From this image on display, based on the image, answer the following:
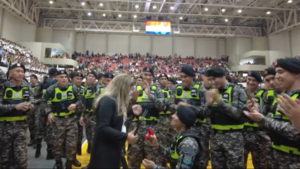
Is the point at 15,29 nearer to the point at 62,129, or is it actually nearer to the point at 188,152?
the point at 62,129

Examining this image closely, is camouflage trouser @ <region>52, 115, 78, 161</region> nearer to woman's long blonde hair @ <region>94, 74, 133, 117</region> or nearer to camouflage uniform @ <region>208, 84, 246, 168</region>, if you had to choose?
woman's long blonde hair @ <region>94, 74, 133, 117</region>

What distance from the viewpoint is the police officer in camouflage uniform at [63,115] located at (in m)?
3.96

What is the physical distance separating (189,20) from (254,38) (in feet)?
26.2

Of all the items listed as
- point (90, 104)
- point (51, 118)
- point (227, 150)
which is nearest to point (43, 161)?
point (90, 104)

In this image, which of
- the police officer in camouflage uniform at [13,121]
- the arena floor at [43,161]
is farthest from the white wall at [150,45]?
the police officer in camouflage uniform at [13,121]

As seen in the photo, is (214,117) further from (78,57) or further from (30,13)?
(78,57)

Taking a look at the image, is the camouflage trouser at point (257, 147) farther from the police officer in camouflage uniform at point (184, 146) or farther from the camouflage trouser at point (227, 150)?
the police officer in camouflage uniform at point (184, 146)

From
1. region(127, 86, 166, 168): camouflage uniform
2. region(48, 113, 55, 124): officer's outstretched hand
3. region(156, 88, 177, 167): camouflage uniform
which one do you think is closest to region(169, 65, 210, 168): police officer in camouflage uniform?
region(127, 86, 166, 168): camouflage uniform

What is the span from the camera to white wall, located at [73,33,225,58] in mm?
27609

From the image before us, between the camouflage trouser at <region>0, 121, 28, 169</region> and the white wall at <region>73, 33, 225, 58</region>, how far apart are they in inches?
991

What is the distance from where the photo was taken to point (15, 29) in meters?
20.8

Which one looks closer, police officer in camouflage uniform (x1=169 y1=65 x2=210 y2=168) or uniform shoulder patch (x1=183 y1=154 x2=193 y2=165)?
uniform shoulder patch (x1=183 y1=154 x2=193 y2=165)

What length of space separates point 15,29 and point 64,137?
2127 centimetres

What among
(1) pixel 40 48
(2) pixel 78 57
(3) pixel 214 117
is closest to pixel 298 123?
(3) pixel 214 117
